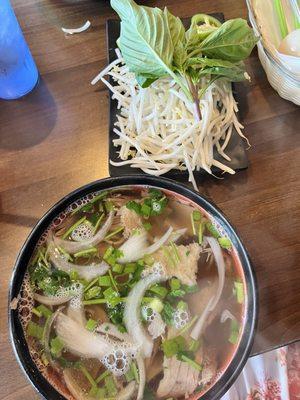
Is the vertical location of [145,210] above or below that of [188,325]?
above

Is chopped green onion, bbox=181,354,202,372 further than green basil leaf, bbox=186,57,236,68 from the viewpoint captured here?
No

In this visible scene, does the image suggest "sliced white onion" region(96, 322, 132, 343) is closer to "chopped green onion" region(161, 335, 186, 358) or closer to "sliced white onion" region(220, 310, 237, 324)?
"chopped green onion" region(161, 335, 186, 358)

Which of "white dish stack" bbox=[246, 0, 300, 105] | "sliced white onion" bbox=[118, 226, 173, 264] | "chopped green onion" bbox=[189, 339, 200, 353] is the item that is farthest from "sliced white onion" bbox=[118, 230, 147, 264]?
"white dish stack" bbox=[246, 0, 300, 105]

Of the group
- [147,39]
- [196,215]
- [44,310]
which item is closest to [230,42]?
[147,39]

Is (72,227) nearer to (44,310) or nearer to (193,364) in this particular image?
(44,310)

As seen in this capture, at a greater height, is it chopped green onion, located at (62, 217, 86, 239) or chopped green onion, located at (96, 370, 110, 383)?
chopped green onion, located at (62, 217, 86, 239)

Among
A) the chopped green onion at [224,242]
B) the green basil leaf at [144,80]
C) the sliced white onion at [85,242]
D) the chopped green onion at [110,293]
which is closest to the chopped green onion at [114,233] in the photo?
the sliced white onion at [85,242]
